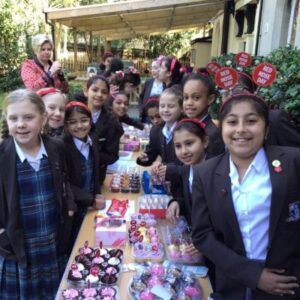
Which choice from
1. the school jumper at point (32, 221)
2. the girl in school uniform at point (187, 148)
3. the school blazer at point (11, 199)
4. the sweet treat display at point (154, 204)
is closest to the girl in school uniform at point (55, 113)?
the school jumper at point (32, 221)

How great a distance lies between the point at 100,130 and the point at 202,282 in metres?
1.70

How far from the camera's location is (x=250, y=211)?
1.40 metres

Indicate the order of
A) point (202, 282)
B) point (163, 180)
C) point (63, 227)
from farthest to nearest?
point (163, 180)
point (63, 227)
point (202, 282)

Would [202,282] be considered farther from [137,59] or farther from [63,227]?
[137,59]

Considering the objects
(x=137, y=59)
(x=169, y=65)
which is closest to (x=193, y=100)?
(x=169, y=65)

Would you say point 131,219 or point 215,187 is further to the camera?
point 131,219

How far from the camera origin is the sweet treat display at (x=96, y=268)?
160 centimetres

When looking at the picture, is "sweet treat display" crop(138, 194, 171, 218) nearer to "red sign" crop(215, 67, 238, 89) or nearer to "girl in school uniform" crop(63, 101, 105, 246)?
"girl in school uniform" crop(63, 101, 105, 246)

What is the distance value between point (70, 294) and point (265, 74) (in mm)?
1842

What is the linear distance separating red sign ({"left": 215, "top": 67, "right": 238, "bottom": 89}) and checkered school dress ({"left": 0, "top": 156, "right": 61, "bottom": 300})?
1.25 metres

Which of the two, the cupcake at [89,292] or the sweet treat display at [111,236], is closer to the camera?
the cupcake at [89,292]

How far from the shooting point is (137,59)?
2219 cm

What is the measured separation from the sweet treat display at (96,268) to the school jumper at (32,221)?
357mm

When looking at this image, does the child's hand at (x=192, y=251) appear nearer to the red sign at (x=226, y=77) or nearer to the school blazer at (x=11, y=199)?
the school blazer at (x=11, y=199)
